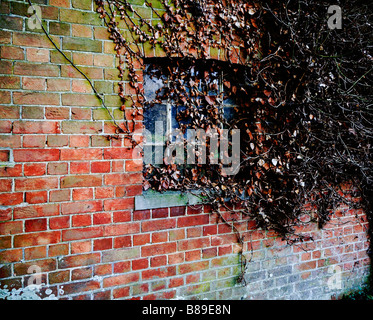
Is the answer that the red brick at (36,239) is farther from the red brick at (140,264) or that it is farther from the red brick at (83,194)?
the red brick at (140,264)

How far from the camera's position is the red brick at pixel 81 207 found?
1717 mm

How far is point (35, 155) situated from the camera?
1.64 metres

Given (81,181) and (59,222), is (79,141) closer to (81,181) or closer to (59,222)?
(81,181)

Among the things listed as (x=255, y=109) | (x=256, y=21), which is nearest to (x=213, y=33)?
(x=256, y=21)

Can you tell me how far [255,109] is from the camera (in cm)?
228

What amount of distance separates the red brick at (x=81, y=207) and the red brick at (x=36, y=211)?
5cm

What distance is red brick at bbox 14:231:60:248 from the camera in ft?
5.31

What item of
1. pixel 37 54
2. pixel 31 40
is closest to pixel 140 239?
pixel 37 54

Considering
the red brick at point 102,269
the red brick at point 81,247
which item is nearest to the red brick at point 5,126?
the red brick at point 81,247

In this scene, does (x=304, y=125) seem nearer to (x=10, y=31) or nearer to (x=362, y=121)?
(x=362, y=121)

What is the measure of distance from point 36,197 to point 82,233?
1.42ft

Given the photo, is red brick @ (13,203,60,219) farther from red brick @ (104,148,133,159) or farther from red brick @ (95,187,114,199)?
red brick @ (104,148,133,159)

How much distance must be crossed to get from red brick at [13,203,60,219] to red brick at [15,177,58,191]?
14 centimetres

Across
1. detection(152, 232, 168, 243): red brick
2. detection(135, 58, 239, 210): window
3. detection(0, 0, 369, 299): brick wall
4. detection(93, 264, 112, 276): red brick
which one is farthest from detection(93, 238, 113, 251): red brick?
detection(135, 58, 239, 210): window
